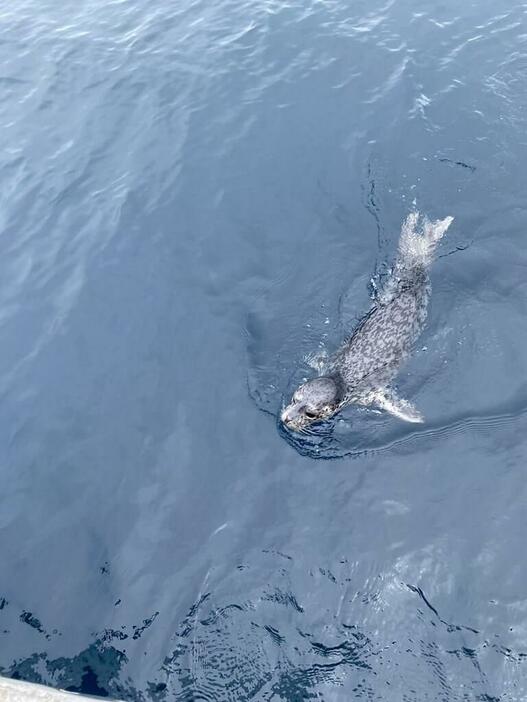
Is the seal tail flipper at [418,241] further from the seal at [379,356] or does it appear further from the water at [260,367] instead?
the water at [260,367]

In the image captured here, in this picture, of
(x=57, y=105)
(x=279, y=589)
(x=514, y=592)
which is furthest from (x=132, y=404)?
(x=57, y=105)

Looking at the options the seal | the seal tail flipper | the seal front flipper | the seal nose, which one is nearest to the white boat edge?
the seal nose

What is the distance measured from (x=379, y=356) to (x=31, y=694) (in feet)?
28.3

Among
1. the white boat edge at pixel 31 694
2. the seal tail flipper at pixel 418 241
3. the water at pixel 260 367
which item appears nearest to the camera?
the white boat edge at pixel 31 694

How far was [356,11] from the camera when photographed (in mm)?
22641

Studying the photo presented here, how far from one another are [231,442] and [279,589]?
10.3ft

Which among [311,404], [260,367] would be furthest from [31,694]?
[260,367]

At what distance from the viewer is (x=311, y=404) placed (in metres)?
11.6

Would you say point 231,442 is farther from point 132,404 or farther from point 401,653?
point 401,653

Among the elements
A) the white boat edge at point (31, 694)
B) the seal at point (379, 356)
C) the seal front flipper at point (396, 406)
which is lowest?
the seal front flipper at point (396, 406)

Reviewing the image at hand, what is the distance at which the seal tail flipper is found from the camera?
14.1 m

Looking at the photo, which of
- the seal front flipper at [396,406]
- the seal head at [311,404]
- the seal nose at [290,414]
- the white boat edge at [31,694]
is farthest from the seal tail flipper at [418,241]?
the white boat edge at [31,694]

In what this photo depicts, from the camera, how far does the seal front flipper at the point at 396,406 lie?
38.4 feet

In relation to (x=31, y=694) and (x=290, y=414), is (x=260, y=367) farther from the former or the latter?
(x=31, y=694)
